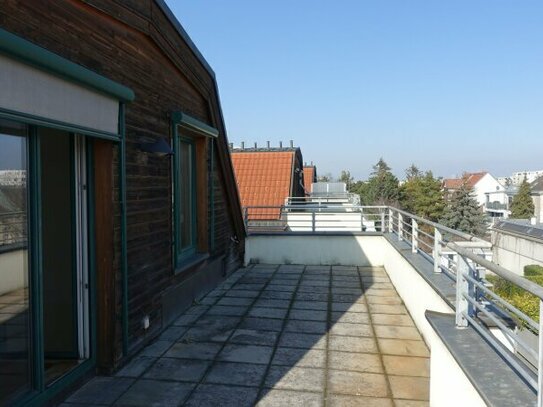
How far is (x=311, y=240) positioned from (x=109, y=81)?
7.58 metres

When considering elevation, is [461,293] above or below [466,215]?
above

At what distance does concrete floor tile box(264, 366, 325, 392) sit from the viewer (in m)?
4.03

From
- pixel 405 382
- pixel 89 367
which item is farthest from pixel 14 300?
pixel 405 382

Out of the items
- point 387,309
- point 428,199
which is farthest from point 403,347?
point 428,199

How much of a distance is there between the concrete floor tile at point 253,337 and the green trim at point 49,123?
8.67 feet

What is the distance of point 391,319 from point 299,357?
6.42 feet

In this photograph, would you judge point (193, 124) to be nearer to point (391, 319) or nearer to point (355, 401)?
point (391, 319)

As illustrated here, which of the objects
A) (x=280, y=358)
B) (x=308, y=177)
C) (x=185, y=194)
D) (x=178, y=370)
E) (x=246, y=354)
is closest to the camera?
(x=178, y=370)

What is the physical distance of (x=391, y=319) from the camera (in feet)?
20.3

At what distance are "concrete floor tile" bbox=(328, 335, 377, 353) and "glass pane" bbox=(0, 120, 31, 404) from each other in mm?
3051

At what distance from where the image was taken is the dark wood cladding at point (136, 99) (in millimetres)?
3484

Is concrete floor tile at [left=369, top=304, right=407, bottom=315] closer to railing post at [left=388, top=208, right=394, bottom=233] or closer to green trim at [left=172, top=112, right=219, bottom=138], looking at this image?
green trim at [left=172, top=112, right=219, bottom=138]

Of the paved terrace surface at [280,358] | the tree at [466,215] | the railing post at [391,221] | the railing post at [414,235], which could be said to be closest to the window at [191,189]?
the paved terrace surface at [280,358]

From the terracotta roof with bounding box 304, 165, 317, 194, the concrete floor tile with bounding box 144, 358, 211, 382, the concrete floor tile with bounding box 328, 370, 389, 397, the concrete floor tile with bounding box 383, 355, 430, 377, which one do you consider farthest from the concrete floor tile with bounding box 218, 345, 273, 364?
the terracotta roof with bounding box 304, 165, 317, 194
